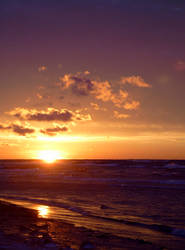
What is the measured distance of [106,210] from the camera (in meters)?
16.2

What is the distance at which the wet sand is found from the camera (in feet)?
30.5

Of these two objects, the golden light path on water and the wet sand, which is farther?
the golden light path on water

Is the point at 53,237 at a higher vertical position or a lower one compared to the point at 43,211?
higher

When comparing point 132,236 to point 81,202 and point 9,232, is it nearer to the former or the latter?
point 9,232

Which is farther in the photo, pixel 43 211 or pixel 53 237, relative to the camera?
pixel 43 211

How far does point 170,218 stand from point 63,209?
19.4 feet

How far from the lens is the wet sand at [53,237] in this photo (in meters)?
9.29

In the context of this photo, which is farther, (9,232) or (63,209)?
(63,209)

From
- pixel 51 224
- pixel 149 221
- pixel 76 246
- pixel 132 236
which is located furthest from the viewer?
pixel 149 221

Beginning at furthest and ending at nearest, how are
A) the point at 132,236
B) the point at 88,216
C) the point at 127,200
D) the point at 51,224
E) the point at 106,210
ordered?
the point at 127,200 < the point at 106,210 < the point at 88,216 < the point at 51,224 < the point at 132,236

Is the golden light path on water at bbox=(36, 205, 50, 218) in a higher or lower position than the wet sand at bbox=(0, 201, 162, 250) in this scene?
lower

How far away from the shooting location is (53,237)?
33.8ft

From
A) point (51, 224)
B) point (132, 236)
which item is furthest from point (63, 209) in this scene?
point (132, 236)

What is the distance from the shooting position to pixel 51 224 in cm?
1254
